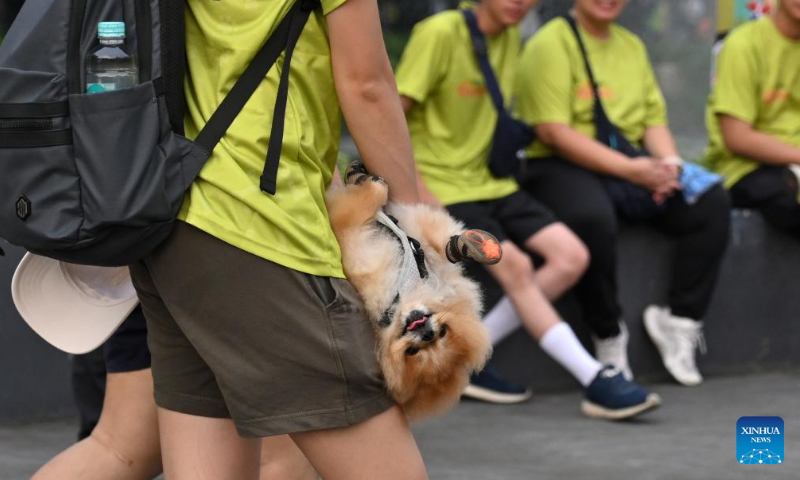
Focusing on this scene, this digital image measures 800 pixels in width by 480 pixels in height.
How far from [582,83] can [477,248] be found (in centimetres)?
332

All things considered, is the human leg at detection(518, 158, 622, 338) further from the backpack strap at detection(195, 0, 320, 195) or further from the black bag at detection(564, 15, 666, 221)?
the backpack strap at detection(195, 0, 320, 195)

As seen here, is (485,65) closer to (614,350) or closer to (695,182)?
(695,182)

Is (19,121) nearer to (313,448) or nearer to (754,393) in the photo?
(313,448)

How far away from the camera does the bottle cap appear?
2.11 m

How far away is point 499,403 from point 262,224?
3227 millimetres

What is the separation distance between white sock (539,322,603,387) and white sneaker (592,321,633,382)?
0.33m

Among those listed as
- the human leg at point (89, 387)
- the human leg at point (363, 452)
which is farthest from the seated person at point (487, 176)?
the human leg at point (363, 452)

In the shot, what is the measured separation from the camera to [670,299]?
5.64m

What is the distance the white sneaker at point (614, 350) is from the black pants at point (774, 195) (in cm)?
91

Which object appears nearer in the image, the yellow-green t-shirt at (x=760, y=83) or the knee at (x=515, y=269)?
the knee at (x=515, y=269)

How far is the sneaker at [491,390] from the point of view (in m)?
5.25

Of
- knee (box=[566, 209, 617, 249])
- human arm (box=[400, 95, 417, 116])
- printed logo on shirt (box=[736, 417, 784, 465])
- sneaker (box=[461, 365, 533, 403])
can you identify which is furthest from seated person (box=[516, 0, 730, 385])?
printed logo on shirt (box=[736, 417, 784, 465])

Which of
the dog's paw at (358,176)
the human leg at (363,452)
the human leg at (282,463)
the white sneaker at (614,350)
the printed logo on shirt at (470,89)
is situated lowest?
the white sneaker at (614,350)

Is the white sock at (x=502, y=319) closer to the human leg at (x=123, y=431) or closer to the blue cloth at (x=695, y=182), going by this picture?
the blue cloth at (x=695, y=182)
